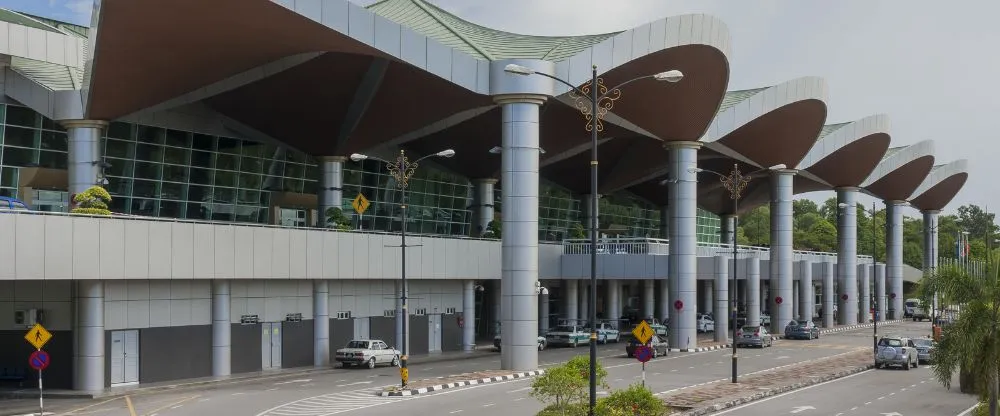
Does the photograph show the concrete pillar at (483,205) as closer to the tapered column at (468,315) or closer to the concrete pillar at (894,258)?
the tapered column at (468,315)

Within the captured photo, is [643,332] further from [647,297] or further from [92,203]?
[647,297]

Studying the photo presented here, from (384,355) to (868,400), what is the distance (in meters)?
23.2

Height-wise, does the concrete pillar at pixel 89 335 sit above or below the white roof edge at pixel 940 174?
below

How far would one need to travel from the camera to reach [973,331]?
2725 cm

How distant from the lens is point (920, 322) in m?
103

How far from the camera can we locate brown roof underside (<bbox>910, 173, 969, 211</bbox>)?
113531mm

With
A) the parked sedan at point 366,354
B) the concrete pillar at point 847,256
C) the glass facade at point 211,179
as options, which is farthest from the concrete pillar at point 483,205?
the concrete pillar at point 847,256

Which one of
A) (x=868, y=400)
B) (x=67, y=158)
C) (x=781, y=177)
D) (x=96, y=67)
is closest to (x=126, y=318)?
(x=96, y=67)

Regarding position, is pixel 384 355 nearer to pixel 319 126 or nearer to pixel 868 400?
pixel 319 126

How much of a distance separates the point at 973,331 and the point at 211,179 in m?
44.6

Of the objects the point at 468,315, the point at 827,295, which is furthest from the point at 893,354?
the point at 827,295

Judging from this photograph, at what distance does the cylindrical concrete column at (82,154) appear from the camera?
49.2 metres

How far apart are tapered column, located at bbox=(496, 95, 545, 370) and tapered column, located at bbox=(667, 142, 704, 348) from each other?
17714 millimetres

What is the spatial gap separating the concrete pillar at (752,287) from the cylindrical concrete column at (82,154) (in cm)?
4375
